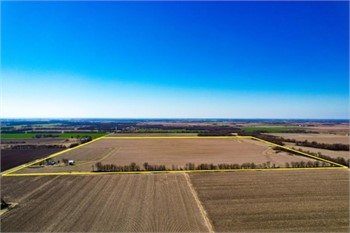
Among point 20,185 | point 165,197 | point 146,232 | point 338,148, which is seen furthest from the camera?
point 338,148

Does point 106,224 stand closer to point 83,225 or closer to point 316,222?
point 83,225

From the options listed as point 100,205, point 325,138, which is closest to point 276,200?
point 100,205

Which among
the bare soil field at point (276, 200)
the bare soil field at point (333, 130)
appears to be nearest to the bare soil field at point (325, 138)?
the bare soil field at point (333, 130)

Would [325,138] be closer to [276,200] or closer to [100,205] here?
[276,200]

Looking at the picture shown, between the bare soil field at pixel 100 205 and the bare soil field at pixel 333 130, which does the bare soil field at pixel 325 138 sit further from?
the bare soil field at pixel 100 205

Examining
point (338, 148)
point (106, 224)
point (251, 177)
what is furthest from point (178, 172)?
point (338, 148)

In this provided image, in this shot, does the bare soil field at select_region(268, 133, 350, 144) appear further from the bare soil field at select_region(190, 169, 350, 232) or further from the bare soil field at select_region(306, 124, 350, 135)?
the bare soil field at select_region(190, 169, 350, 232)

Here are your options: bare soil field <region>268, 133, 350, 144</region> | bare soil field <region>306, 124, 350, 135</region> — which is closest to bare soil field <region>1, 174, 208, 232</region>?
bare soil field <region>268, 133, 350, 144</region>
